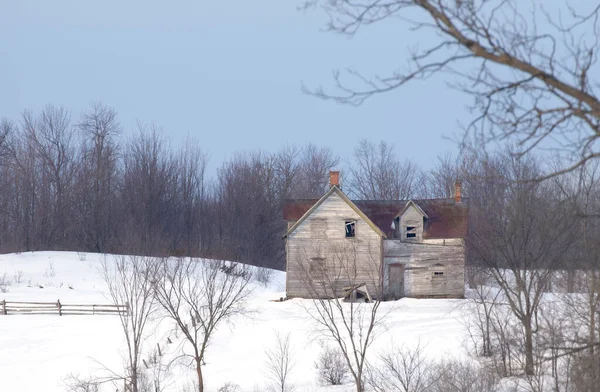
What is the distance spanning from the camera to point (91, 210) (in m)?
75.8

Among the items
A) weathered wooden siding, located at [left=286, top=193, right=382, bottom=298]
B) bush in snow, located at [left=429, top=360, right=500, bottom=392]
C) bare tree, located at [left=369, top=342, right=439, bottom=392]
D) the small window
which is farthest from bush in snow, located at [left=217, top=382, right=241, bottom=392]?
the small window

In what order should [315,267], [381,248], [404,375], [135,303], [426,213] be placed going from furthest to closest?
[426,213], [381,248], [315,267], [135,303], [404,375]

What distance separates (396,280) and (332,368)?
55.4 feet

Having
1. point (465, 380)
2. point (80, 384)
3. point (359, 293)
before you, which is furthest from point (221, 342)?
point (465, 380)

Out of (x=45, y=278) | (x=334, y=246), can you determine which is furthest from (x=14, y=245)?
(x=334, y=246)

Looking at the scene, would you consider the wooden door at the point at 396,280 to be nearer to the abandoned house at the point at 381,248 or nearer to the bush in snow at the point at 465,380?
the abandoned house at the point at 381,248

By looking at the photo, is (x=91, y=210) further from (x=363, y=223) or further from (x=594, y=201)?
(x=594, y=201)

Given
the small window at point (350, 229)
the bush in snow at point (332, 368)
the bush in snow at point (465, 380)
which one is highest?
the small window at point (350, 229)

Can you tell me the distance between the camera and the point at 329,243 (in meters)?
42.0

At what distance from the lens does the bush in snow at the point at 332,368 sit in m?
26.3

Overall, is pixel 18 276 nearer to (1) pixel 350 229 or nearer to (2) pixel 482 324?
(1) pixel 350 229

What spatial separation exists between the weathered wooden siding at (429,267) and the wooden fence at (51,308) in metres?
16.3

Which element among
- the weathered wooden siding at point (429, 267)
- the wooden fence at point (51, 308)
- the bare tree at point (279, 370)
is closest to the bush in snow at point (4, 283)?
the wooden fence at point (51, 308)

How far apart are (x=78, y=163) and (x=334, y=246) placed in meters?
46.5
